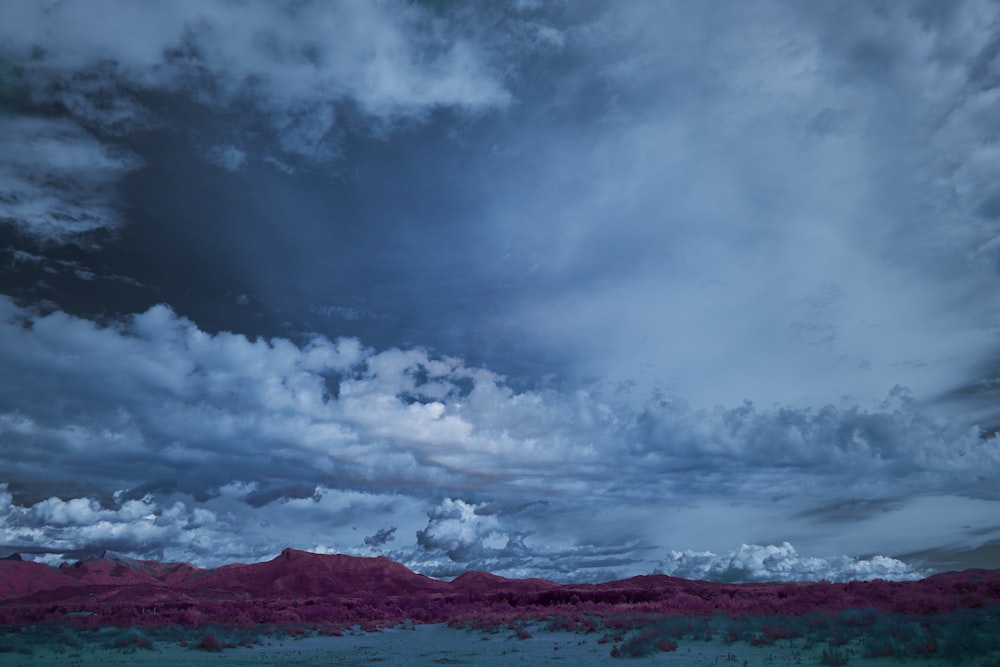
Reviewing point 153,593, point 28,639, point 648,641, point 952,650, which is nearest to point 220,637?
point 28,639

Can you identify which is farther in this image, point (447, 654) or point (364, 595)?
point (364, 595)

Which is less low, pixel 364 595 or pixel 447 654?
pixel 447 654

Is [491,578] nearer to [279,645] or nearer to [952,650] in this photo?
[279,645]

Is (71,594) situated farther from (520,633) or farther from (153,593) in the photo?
(520,633)

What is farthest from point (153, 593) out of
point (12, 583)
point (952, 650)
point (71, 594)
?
point (952, 650)

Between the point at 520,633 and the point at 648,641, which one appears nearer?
the point at 648,641

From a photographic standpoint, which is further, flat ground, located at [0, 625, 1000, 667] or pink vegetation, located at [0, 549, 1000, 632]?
pink vegetation, located at [0, 549, 1000, 632]

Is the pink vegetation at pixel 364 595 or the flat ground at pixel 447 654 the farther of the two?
the pink vegetation at pixel 364 595

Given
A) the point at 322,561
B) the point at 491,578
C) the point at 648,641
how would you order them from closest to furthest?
the point at 648,641
the point at 491,578
the point at 322,561

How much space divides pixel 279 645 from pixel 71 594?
104060 mm

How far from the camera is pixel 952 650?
18156 mm

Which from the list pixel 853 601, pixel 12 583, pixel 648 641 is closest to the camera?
pixel 648 641

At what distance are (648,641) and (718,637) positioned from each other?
14.1 feet

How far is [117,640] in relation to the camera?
35.0 m
